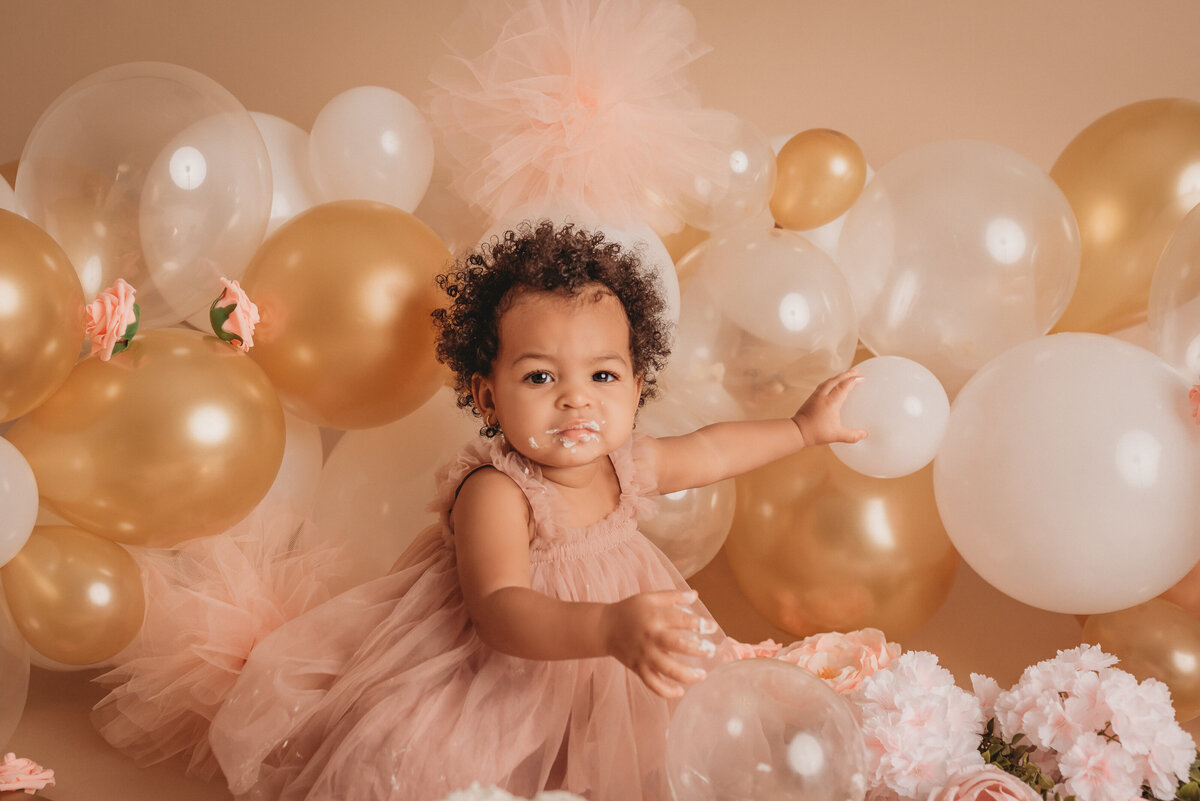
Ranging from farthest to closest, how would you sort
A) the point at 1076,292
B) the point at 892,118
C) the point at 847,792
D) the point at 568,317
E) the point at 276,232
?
the point at 892,118
the point at 1076,292
the point at 276,232
the point at 568,317
the point at 847,792

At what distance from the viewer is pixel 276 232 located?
195 cm

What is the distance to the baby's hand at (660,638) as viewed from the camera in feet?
4.11

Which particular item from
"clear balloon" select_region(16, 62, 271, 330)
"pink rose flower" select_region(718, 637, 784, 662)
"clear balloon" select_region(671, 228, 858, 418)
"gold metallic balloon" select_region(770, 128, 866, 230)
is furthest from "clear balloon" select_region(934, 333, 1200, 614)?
"clear balloon" select_region(16, 62, 271, 330)

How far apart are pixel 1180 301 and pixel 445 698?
136 cm

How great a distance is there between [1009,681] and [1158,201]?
A: 103cm

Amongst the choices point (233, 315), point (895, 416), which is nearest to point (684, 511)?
point (895, 416)

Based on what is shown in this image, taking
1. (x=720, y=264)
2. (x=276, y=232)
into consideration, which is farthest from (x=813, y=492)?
(x=276, y=232)

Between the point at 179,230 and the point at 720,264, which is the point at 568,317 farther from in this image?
the point at 179,230

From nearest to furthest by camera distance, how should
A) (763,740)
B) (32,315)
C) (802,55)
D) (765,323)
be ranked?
(763,740) < (32,315) < (765,323) < (802,55)

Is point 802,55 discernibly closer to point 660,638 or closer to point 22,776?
point 660,638

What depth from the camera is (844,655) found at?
1.82 meters

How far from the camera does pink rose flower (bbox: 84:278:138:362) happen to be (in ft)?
5.47

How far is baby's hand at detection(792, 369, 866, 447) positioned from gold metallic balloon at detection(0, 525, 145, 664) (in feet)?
3.95

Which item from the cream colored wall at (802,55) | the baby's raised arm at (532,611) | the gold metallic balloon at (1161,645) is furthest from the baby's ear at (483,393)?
the cream colored wall at (802,55)
